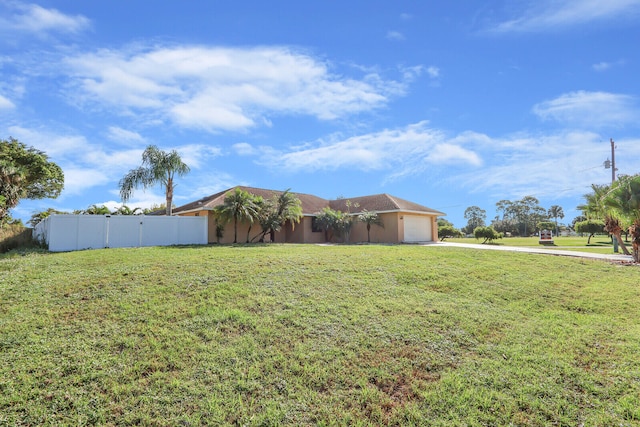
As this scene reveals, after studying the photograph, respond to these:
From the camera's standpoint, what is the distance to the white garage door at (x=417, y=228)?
2697 cm

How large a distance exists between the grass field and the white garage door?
17.2 meters

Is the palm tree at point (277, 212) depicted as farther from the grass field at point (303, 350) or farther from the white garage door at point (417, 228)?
the grass field at point (303, 350)

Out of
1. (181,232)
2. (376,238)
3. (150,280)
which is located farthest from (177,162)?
(150,280)

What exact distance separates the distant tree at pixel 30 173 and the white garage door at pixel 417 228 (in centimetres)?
2375

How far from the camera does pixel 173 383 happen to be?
4.59 metres

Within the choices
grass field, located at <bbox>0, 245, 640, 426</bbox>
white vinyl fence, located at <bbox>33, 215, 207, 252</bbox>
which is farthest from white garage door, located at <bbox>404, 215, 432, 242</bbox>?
grass field, located at <bbox>0, 245, 640, 426</bbox>

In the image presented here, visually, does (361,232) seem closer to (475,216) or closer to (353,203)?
(353,203)

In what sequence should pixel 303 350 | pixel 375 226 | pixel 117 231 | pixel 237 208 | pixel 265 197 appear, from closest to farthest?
pixel 303 350 < pixel 117 231 < pixel 237 208 < pixel 265 197 < pixel 375 226

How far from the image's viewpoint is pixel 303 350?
545cm

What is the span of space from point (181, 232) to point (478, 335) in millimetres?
16420

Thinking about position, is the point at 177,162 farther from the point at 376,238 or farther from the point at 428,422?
the point at 428,422

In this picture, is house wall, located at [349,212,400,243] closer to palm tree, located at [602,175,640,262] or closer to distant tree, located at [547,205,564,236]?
palm tree, located at [602,175,640,262]

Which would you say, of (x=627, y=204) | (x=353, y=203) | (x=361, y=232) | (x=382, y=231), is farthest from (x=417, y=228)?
(x=627, y=204)

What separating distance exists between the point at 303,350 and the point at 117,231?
50.3 ft
